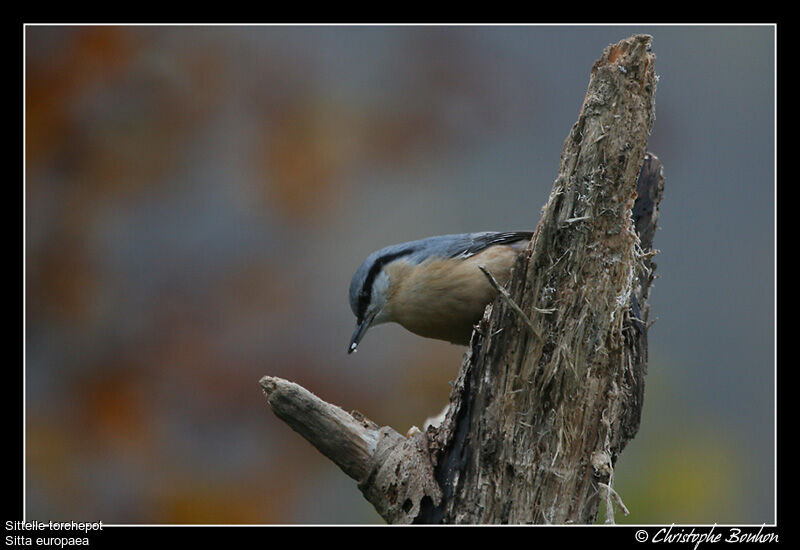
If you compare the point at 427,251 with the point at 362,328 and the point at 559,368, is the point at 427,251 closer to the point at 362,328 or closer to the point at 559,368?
the point at 362,328

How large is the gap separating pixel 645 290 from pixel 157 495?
2.32m

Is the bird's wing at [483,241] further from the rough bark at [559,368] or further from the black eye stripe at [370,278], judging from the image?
the rough bark at [559,368]

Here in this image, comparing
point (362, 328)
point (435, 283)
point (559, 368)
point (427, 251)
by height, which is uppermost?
point (427, 251)

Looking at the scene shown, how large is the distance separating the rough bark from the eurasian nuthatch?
1.83 ft

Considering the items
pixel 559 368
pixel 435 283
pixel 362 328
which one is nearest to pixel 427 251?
pixel 435 283

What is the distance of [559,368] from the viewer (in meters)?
2.19

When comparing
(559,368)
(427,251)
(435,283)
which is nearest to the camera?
(559,368)

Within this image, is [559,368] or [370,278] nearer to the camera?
[559,368]

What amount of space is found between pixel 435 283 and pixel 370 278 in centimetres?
31

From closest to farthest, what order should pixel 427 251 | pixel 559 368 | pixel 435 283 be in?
pixel 559 368 → pixel 435 283 → pixel 427 251

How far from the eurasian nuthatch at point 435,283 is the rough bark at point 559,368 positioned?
556 millimetres

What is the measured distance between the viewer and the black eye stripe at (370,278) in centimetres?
311

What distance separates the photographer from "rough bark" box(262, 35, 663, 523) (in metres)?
2.18

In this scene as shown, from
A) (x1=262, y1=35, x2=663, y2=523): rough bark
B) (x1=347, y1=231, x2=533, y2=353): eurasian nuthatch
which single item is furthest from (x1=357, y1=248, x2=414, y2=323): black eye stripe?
(x1=262, y1=35, x2=663, y2=523): rough bark
